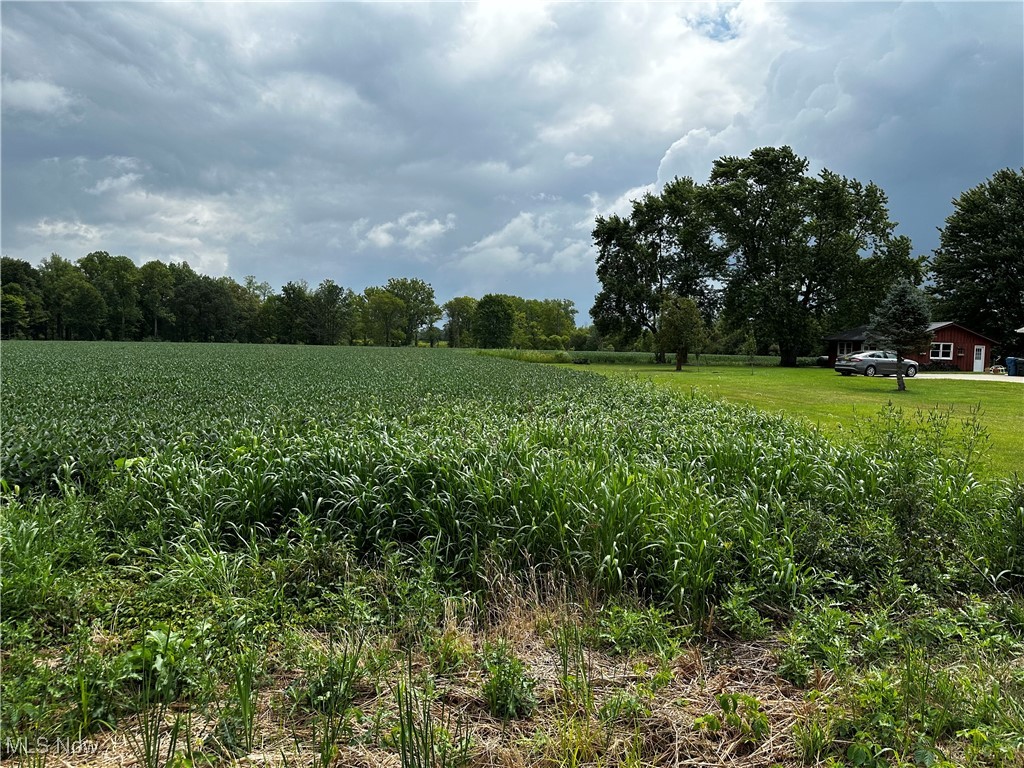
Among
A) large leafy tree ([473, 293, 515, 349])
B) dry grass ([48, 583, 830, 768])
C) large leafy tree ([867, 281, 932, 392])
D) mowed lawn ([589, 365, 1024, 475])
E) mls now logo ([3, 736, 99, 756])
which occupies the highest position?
large leafy tree ([473, 293, 515, 349])

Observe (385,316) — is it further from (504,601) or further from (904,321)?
(504,601)

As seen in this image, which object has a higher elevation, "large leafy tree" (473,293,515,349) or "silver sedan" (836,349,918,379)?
"large leafy tree" (473,293,515,349)

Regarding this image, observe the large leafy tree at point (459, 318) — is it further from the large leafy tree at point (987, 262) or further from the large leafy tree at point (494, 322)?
the large leafy tree at point (987, 262)

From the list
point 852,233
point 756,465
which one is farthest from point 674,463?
point 852,233

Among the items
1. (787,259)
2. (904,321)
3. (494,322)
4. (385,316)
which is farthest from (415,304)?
(904,321)

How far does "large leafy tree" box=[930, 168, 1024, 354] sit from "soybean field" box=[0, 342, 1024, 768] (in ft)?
175

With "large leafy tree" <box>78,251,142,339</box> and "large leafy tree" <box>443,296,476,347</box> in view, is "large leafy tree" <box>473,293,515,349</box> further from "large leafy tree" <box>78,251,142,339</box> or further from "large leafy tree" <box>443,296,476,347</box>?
"large leafy tree" <box>78,251,142,339</box>

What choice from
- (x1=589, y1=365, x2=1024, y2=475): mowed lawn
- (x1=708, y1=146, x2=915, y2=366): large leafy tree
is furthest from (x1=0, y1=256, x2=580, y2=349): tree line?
(x1=589, y1=365, x2=1024, y2=475): mowed lawn

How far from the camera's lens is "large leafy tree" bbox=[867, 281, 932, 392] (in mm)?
18641

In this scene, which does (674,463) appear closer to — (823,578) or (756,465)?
(756,465)

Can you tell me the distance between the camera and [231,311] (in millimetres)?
94562

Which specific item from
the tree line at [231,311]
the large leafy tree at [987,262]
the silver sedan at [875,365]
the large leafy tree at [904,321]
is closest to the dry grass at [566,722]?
the large leafy tree at [904,321]

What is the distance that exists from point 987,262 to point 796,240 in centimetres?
2020

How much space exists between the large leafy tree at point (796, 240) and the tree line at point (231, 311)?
37.9 meters
